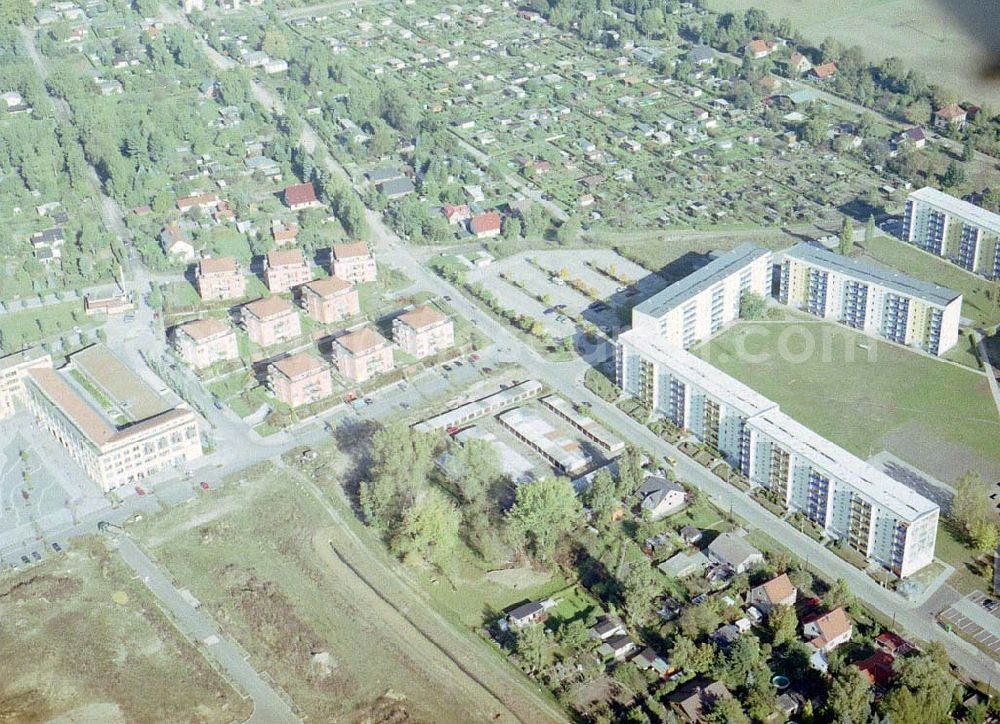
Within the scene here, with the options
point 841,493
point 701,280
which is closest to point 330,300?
point 701,280

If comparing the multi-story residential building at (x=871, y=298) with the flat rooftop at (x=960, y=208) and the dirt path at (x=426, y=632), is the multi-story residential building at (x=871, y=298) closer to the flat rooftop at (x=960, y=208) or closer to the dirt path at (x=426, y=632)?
the flat rooftop at (x=960, y=208)

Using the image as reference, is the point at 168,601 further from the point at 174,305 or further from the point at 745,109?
the point at 745,109

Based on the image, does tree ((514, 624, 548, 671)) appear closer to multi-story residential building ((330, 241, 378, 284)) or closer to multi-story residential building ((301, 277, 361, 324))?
multi-story residential building ((301, 277, 361, 324))

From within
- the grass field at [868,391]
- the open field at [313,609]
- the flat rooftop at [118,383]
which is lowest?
the grass field at [868,391]

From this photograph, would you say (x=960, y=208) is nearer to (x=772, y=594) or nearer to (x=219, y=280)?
(x=772, y=594)

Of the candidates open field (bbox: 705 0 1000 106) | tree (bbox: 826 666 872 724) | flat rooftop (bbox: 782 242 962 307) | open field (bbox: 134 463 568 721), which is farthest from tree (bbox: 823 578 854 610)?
open field (bbox: 705 0 1000 106)

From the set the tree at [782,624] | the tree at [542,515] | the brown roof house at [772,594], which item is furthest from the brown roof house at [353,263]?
the tree at [782,624]
